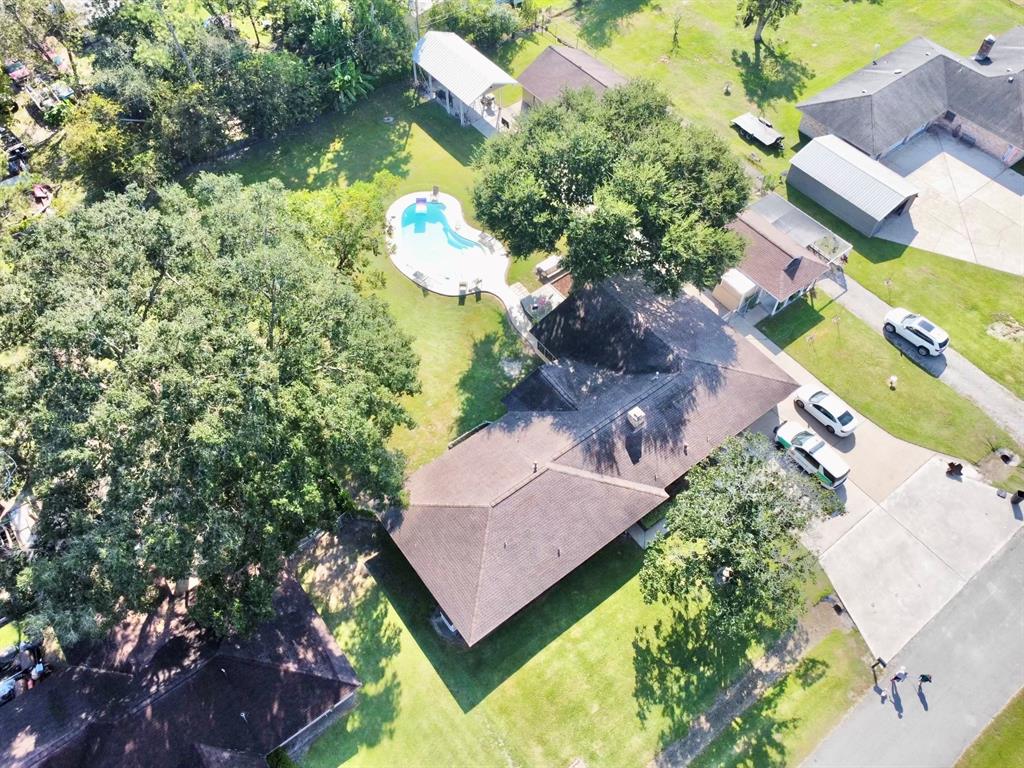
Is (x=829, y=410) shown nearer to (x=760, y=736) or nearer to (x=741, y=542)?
(x=741, y=542)

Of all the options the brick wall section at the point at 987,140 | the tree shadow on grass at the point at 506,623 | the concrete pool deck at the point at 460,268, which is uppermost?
the brick wall section at the point at 987,140

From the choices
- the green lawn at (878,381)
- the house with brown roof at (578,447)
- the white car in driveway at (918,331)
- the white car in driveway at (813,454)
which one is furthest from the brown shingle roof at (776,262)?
the white car in driveway at (813,454)

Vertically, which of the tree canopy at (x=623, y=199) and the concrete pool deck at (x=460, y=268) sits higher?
the tree canopy at (x=623, y=199)

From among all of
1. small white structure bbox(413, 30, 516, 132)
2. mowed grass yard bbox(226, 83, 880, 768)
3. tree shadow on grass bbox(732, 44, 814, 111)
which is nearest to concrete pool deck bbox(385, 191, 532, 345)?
small white structure bbox(413, 30, 516, 132)

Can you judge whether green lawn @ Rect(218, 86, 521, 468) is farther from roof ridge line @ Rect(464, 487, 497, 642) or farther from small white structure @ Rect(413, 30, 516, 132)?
roof ridge line @ Rect(464, 487, 497, 642)

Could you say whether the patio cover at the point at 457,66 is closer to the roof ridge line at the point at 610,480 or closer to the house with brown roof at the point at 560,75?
the house with brown roof at the point at 560,75

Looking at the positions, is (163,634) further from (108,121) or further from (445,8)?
(445,8)
